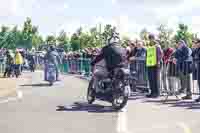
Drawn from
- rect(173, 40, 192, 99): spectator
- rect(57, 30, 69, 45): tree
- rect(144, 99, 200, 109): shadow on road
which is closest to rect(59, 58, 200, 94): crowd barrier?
rect(173, 40, 192, 99): spectator

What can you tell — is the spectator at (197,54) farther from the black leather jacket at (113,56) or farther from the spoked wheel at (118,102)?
the spoked wheel at (118,102)

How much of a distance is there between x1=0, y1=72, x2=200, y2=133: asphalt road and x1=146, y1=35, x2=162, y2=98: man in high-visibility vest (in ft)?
2.64

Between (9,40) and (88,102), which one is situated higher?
(9,40)

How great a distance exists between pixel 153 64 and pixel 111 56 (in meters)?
3.42

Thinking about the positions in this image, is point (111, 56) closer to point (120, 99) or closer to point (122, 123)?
point (120, 99)

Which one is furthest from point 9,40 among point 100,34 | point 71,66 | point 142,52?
point 142,52

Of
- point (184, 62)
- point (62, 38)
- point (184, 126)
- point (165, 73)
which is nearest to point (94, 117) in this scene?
point (184, 126)

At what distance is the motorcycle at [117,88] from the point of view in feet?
44.1

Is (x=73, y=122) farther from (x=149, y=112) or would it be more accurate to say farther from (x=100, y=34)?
(x=100, y=34)

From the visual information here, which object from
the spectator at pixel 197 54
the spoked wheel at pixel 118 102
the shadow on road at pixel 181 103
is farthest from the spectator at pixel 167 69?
the spoked wheel at pixel 118 102

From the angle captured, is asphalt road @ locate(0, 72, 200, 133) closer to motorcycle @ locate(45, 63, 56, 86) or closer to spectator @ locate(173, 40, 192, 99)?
spectator @ locate(173, 40, 192, 99)

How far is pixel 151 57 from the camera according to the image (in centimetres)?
1686

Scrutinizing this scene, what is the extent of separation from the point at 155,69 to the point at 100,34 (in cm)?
5596

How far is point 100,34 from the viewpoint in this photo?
7288cm
